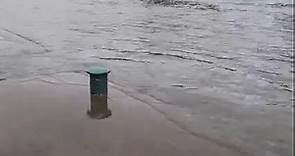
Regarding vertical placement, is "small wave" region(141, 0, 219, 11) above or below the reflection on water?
above

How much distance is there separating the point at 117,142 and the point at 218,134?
4.39 feet

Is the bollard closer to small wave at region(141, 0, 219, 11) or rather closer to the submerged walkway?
the submerged walkway

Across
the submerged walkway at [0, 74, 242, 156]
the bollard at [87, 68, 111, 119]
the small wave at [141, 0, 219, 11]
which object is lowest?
the submerged walkway at [0, 74, 242, 156]

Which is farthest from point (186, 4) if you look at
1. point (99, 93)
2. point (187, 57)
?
point (99, 93)

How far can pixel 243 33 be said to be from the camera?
44.8 ft

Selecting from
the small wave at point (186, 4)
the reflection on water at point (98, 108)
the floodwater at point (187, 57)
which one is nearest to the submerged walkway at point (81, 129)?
the reflection on water at point (98, 108)

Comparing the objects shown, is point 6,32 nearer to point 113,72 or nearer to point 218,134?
point 113,72

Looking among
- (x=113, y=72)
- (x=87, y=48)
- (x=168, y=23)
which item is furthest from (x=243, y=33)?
(x=113, y=72)

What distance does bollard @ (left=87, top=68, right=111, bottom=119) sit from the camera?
271 inches

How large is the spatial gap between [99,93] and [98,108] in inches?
9.1

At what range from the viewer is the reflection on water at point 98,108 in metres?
6.80

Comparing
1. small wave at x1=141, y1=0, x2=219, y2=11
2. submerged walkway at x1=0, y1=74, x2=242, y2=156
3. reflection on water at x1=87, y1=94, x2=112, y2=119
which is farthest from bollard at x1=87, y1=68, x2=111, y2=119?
small wave at x1=141, y1=0, x2=219, y2=11

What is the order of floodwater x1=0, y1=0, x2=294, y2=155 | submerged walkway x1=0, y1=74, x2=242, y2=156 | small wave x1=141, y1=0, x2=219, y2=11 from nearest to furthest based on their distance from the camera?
submerged walkway x1=0, y1=74, x2=242, y2=156, floodwater x1=0, y1=0, x2=294, y2=155, small wave x1=141, y1=0, x2=219, y2=11

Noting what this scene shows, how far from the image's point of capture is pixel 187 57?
10.5 metres
